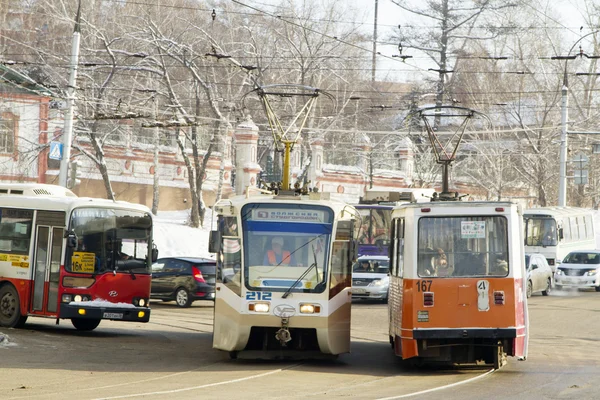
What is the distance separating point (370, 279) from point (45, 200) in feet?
42.3

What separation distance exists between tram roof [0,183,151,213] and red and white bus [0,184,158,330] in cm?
2

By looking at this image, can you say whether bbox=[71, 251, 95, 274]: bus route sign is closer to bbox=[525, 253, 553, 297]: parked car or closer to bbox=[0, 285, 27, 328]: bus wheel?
bbox=[0, 285, 27, 328]: bus wheel

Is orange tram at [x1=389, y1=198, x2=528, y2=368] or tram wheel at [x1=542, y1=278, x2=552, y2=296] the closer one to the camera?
orange tram at [x1=389, y1=198, x2=528, y2=368]

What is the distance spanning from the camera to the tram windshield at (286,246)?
51.1ft

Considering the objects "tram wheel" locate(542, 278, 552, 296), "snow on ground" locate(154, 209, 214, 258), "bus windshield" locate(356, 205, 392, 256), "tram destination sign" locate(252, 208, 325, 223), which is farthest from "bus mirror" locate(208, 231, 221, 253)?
"snow on ground" locate(154, 209, 214, 258)

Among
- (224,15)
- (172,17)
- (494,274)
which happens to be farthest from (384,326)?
(224,15)

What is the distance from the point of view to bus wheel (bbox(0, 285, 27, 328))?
2106 cm

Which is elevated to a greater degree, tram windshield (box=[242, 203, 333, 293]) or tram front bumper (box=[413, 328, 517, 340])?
tram windshield (box=[242, 203, 333, 293])

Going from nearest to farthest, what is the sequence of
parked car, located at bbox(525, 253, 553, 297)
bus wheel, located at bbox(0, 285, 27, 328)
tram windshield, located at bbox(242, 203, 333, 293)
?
1. tram windshield, located at bbox(242, 203, 333, 293)
2. bus wheel, located at bbox(0, 285, 27, 328)
3. parked car, located at bbox(525, 253, 553, 297)

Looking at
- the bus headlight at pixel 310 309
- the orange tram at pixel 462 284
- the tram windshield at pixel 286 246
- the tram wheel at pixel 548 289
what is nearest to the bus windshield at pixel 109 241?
the tram windshield at pixel 286 246

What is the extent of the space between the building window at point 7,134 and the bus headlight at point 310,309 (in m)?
37.5

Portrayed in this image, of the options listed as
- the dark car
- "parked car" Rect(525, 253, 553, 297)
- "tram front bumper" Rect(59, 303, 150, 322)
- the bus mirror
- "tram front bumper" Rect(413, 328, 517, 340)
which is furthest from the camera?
"parked car" Rect(525, 253, 553, 297)

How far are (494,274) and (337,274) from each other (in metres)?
2.38

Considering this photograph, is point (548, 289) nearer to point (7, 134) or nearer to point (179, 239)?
point (179, 239)
